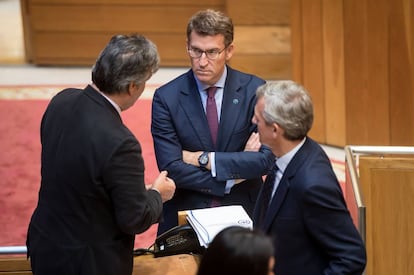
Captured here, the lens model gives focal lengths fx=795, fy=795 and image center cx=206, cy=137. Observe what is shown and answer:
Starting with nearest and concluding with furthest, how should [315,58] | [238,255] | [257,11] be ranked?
[238,255] → [315,58] → [257,11]

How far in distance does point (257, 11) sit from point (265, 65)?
528mm

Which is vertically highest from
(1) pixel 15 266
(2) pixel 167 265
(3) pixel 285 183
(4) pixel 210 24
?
(4) pixel 210 24

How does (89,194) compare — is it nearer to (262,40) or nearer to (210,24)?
(210,24)

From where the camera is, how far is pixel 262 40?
7.71 metres

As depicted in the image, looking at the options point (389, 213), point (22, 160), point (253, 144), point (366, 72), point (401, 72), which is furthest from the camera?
point (22, 160)

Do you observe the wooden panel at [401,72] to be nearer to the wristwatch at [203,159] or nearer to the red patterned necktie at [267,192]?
the wristwatch at [203,159]

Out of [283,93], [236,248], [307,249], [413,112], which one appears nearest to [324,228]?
[307,249]

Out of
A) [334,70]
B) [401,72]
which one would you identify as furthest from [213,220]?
[334,70]

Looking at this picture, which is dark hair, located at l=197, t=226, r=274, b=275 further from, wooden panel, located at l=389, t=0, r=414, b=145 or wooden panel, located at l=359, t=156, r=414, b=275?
wooden panel, located at l=389, t=0, r=414, b=145

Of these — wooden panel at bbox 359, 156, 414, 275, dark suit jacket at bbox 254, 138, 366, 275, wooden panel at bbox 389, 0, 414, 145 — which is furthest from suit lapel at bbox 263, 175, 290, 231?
wooden panel at bbox 389, 0, 414, 145

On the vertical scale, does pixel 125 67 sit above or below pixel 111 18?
above

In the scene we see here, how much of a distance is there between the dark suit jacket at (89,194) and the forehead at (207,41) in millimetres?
773

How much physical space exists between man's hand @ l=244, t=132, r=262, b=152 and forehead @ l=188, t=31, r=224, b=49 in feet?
1.25

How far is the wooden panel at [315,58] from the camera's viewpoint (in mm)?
6438
